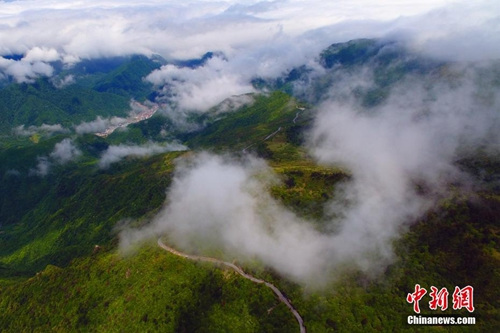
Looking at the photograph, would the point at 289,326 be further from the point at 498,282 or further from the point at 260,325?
the point at 498,282

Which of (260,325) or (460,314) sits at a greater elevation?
(260,325)

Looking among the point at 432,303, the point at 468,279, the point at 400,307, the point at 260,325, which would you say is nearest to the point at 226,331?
the point at 260,325

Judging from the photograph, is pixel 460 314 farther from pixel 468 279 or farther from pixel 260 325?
pixel 260 325

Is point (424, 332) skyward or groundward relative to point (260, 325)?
groundward

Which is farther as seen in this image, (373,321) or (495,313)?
(373,321)

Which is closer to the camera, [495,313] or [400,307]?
[495,313]

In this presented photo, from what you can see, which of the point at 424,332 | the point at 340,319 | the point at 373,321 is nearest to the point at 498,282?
the point at 424,332

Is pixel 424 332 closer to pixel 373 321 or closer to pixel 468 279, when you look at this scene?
pixel 373 321

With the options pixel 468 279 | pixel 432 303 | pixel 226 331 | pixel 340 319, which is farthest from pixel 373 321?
pixel 226 331
